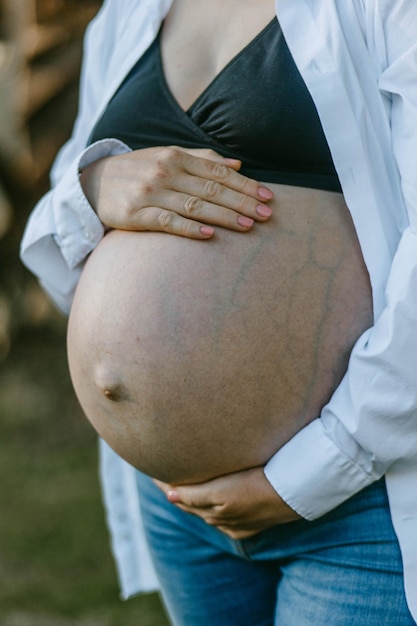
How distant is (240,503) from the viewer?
123 centimetres

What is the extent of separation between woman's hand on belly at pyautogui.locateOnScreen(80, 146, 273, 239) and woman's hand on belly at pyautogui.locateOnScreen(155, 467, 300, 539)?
0.35 meters

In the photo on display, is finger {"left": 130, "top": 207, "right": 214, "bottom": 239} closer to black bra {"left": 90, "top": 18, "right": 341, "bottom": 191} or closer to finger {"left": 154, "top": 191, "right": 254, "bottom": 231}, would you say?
finger {"left": 154, "top": 191, "right": 254, "bottom": 231}

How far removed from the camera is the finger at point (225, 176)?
1.24 meters

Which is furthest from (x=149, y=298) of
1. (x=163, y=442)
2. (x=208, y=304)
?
(x=163, y=442)

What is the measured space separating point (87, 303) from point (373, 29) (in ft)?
1.84

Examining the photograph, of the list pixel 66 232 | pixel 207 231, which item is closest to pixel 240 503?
pixel 207 231

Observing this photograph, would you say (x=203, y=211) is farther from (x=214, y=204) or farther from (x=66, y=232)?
(x=66, y=232)

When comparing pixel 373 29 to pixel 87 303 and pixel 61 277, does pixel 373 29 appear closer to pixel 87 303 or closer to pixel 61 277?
pixel 87 303

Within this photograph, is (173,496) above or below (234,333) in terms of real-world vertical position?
below

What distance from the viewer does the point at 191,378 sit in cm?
122

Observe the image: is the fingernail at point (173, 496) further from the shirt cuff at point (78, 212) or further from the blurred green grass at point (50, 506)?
the blurred green grass at point (50, 506)

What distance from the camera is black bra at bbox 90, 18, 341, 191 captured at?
1.23 metres

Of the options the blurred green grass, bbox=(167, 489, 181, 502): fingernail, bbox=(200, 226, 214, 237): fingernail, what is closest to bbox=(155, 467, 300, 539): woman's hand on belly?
bbox=(167, 489, 181, 502): fingernail

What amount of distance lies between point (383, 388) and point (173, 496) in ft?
1.25
